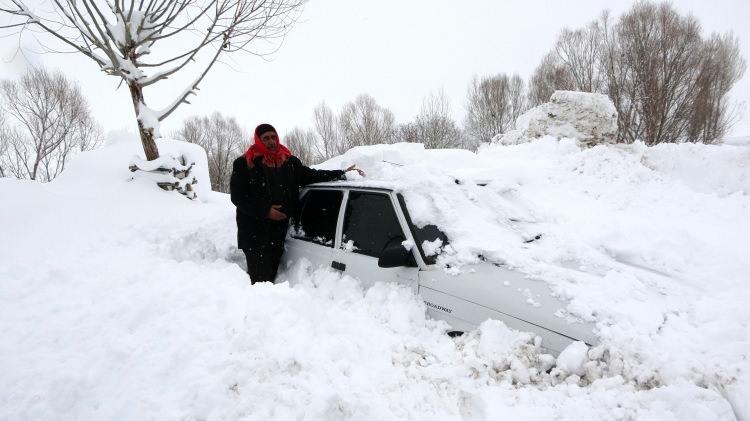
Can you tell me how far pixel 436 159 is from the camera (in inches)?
282

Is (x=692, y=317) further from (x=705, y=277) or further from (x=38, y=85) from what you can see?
(x=38, y=85)

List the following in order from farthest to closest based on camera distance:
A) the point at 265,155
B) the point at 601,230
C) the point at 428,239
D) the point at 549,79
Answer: the point at 549,79, the point at 265,155, the point at 601,230, the point at 428,239

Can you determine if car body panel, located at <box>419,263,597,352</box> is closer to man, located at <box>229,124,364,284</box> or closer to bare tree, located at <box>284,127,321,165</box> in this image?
man, located at <box>229,124,364,284</box>

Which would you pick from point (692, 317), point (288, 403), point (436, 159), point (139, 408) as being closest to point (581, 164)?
point (436, 159)

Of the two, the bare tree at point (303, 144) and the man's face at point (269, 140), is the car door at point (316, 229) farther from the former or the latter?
the bare tree at point (303, 144)

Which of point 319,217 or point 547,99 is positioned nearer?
point 319,217

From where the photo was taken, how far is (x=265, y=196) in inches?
146

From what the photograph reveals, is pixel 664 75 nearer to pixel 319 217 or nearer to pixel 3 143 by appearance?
pixel 319 217

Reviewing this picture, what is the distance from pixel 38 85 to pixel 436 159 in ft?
93.7

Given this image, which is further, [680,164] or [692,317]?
[680,164]

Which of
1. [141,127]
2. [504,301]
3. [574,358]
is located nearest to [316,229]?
[504,301]

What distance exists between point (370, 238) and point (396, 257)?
18.8 inches

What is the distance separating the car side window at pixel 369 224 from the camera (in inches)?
113

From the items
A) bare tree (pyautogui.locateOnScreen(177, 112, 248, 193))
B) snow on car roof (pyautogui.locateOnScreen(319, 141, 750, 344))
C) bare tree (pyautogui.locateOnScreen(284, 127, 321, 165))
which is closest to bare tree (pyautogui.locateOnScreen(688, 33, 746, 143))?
snow on car roof (pyautogui.locateOnScreen(319, 141, 750, 344))
